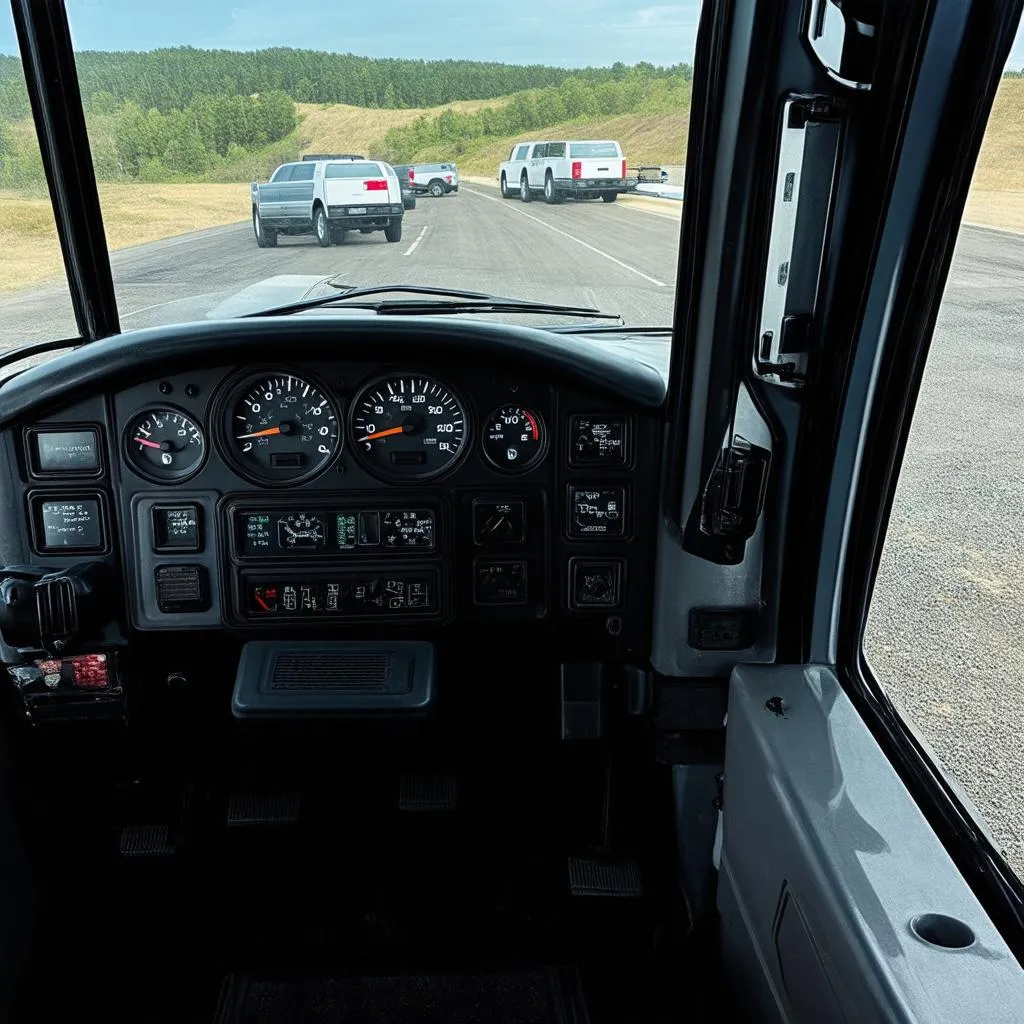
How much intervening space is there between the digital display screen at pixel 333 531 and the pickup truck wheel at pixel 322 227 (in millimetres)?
704

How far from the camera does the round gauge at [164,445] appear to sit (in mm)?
2758

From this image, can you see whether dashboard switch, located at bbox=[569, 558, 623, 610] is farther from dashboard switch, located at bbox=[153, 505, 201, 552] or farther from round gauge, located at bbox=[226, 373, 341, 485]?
dashboard switch, located at bbox=[153, 505, 201, 552]

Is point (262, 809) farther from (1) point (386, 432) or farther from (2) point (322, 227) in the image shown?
(2) point (322, 227)

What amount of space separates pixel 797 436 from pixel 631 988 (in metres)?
1.45

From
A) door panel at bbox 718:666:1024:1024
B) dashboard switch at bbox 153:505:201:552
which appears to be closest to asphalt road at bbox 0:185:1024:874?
door panel at bbox 718:666:1024:1024

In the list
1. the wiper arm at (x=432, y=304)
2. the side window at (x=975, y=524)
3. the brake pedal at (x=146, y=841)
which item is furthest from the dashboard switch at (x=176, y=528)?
the side window at (x=975, y=524)

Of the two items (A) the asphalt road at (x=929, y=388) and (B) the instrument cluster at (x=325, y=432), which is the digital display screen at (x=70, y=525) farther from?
(A) the asphalt road at (x=929, y=388)

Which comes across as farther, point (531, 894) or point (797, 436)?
point (531, 894)

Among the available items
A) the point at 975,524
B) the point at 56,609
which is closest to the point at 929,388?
the point at 975,524

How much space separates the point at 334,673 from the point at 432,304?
1.02m

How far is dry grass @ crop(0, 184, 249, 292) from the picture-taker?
8.77 feet

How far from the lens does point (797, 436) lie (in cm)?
221

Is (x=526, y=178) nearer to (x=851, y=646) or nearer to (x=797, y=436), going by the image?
(x=797, y=436)

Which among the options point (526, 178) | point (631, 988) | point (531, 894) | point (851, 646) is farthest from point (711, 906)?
point (526, 178)
